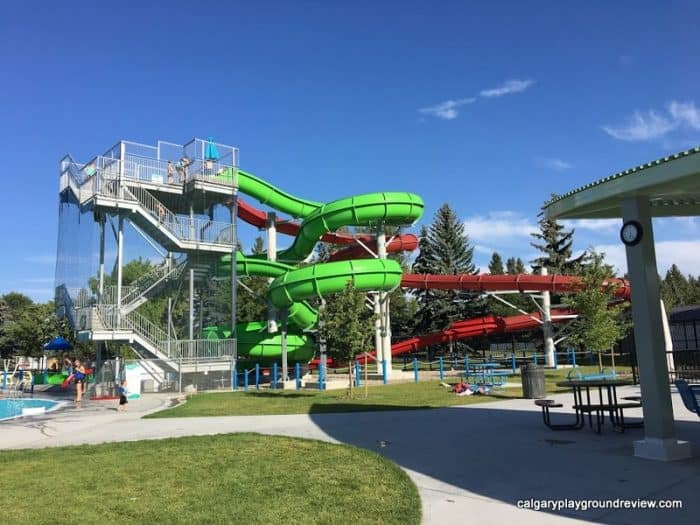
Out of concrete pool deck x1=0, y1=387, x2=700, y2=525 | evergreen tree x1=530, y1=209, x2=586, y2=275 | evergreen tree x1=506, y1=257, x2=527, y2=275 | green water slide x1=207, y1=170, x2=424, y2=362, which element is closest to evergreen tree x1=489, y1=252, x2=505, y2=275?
evergreen tree x1=506, y1=257, x2=527, y2=275

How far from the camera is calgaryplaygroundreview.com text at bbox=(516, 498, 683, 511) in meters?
5.81

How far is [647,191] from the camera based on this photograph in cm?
866

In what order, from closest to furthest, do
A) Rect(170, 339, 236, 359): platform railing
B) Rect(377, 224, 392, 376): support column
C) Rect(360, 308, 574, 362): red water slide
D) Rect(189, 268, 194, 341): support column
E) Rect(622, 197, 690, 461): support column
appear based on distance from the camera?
1. Rect(622, 197, 690, 461): support column
2. Rect(170, 339, 236, 359): platform railing
3. Rect(189, 268, 194, 341): support column
4. Rect(377, 224, 392, 376): support column
5. Rect(360, 308, 574, 362): red water slide

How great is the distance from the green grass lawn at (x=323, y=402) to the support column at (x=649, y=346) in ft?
28.8

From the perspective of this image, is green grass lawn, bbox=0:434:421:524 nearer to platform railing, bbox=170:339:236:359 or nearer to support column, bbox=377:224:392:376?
platform railing, bbox=170:339:236:359

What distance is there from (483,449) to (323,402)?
414 inches

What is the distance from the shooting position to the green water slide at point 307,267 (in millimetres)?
28177

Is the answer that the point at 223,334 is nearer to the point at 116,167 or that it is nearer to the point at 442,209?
the point at 116,167

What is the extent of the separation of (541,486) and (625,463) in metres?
1.85

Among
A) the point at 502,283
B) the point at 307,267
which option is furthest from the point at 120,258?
the point at 502,283

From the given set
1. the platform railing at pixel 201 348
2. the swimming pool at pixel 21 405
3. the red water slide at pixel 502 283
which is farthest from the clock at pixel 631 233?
the red water slide at pixel 502 283

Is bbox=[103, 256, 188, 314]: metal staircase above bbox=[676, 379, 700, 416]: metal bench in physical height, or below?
above

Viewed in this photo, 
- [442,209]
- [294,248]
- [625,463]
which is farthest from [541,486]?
[442,209]

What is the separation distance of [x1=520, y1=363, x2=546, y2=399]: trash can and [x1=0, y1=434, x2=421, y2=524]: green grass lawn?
976 cm
